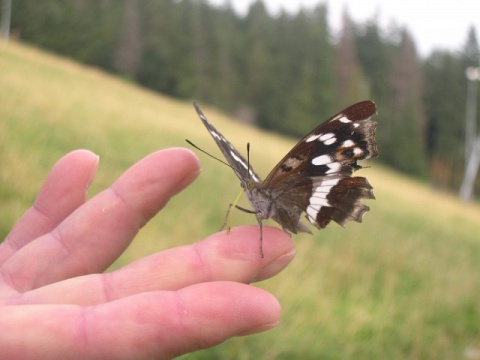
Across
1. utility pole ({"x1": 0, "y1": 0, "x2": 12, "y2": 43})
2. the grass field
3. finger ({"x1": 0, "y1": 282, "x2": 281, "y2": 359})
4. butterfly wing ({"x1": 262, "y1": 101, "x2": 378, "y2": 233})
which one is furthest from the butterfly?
utility pole ({"x1": 0, "y1": 0, "x2": 12, "y2": 43})

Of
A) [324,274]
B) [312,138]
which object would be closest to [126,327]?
[312,138]

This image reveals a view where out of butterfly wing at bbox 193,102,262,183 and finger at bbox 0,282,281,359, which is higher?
butterfly wing at bbox 193,102,262,183

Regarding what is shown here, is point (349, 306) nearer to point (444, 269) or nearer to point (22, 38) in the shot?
point (444, 269)

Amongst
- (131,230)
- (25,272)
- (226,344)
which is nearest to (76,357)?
(25,272)

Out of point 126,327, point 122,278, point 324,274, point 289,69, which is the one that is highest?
point 126,327

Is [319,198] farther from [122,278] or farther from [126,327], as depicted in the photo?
[126,327]

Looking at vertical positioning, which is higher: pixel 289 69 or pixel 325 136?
pixel 325 136

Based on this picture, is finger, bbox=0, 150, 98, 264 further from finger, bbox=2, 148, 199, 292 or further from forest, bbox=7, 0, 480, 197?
forest, bbox=7, 0, 480, 197
